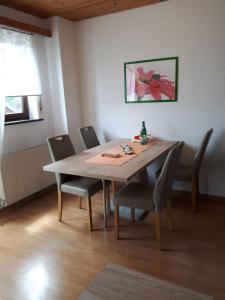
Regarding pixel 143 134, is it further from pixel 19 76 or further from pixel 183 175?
pixel 19 76

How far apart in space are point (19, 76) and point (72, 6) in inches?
41.2

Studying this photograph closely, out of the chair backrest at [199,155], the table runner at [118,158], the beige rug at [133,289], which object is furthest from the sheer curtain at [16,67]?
the chair backrest at [199,155]

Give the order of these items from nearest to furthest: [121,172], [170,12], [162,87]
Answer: [121,172] < [170,12] < [162,87]

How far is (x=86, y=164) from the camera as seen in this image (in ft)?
7.46

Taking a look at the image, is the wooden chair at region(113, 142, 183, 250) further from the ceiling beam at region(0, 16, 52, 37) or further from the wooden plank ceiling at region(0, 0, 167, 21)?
the ceiling beam at region(0, 16, 52, 37)

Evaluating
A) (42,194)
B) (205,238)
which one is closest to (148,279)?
(205,238)

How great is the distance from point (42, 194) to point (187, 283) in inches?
89.5

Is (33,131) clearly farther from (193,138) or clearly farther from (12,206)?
(193,138)

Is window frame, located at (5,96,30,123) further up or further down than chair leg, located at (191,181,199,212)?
further up

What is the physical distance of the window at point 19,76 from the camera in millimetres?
2814

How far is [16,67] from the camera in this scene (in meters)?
2.94

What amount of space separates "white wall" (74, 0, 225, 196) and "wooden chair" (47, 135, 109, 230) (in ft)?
3.34

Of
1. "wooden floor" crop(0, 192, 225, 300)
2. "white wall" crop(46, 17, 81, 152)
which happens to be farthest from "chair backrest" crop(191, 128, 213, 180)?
"white wall" crop(46, 17, 81, 152)

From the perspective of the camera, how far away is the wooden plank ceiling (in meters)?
2.76
